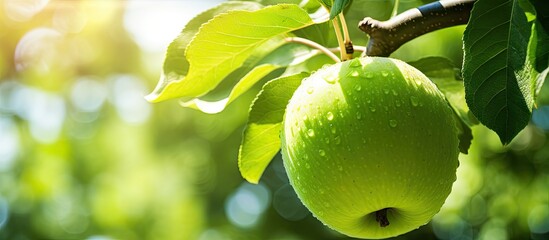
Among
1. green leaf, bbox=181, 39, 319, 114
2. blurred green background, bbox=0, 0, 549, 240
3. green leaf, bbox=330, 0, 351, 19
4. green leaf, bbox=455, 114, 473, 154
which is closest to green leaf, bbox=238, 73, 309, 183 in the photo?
green leaf, bbox=181, 39, 319, 114

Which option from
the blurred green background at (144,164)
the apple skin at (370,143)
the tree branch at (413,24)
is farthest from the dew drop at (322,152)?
the blurred green background at (144,164)

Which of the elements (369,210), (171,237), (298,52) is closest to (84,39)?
(171,237)

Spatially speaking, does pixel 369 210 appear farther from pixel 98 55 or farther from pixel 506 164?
pixel 98 55

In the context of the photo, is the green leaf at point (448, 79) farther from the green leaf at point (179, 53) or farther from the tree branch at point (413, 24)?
the green leaf at point (179, 53)

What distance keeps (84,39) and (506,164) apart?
11.6 ft

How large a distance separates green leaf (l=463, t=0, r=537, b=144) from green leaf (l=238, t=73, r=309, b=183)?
256 mm

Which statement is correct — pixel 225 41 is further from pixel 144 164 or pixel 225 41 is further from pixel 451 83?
pixel 144 164

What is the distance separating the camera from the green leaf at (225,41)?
2.96 ft

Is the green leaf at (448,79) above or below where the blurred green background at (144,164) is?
above

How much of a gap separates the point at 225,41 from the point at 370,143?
0.30 meters

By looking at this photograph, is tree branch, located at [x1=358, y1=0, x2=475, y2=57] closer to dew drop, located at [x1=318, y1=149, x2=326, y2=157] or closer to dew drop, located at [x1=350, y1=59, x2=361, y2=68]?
dew drop, located at [x1=350, y1=59, x2=361, y2=68]

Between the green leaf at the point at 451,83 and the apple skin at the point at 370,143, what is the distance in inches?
9.7

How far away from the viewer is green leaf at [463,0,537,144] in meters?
0.77

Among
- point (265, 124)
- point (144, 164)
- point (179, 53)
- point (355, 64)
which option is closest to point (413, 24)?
point (355, 64)
